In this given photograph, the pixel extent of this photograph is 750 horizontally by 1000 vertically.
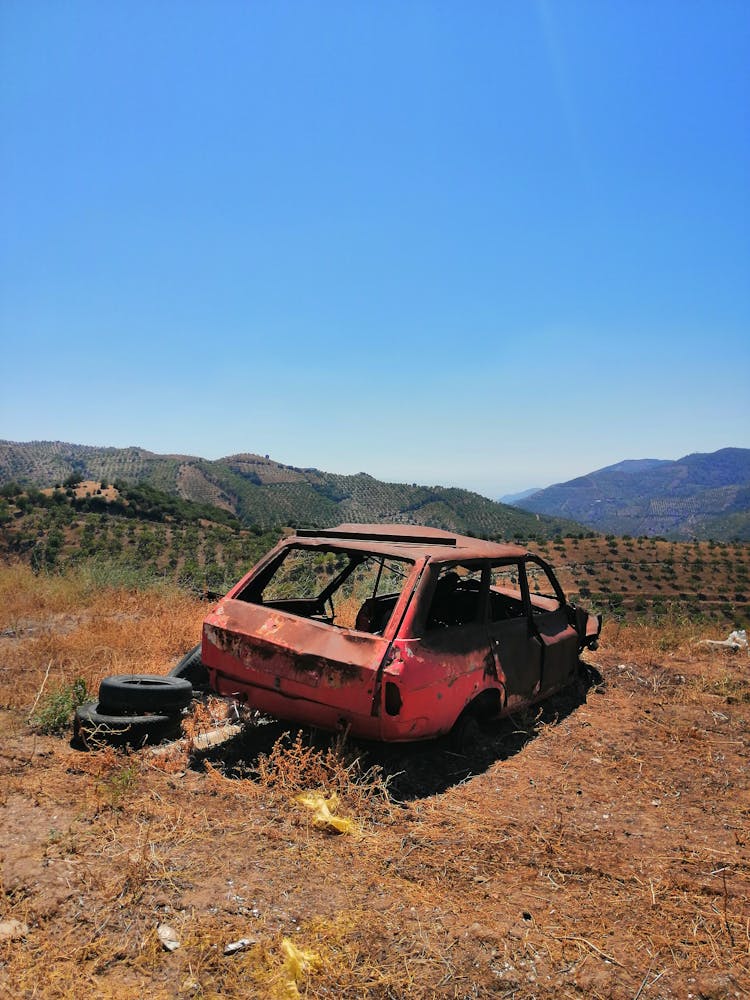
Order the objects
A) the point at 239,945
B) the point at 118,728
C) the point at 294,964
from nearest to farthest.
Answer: the point at 294,964, the point at 239,945, the point at 118,728

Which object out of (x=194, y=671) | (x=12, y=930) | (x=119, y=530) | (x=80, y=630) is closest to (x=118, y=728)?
(x=194, y=671)

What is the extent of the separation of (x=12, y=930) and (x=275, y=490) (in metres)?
118

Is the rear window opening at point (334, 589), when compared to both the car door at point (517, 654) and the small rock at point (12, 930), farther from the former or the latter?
the small rock at point (12, 930)

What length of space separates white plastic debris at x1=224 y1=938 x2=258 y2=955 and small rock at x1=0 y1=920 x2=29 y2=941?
2.68ft

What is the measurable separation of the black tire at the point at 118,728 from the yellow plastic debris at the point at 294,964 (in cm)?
231

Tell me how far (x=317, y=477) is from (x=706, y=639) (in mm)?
129937

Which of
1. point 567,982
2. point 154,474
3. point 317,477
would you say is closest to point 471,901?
point 567,982

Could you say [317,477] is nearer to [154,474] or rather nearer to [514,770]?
[154,474]

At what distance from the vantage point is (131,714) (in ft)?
14.8

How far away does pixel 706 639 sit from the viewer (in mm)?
8797

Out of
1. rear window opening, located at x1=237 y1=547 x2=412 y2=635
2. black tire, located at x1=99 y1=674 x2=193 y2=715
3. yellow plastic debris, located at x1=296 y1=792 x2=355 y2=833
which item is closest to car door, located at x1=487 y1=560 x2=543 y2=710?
rear window opening, located at x1=237 y1=547 x2=412 y2=635

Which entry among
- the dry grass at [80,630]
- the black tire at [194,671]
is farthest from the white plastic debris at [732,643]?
the dry grass at [80,630]

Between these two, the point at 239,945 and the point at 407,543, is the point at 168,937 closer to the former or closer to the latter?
the point at 239,945

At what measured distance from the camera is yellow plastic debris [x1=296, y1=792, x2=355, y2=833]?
10.9 ft
